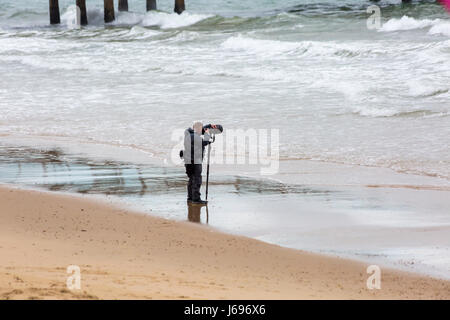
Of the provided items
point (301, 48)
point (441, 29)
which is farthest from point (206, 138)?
point (441, 29)

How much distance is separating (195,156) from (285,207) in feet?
3.20

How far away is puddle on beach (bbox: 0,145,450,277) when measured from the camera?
698 centimetres

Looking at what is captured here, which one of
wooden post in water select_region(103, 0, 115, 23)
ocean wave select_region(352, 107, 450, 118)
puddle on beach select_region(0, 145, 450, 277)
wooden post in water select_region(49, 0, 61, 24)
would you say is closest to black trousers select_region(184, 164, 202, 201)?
puddle on beach select_region(0, 145, 450, 277)

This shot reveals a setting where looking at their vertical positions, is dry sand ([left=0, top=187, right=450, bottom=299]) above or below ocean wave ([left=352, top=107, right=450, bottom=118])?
above

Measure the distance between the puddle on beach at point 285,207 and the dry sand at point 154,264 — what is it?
357 millimetres

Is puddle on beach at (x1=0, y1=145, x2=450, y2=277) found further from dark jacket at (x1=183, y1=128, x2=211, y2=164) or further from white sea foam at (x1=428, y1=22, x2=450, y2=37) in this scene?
white sea foam at (x1=428, y1=22, x2=450, y2=37)

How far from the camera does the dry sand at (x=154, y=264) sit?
17.0 feet

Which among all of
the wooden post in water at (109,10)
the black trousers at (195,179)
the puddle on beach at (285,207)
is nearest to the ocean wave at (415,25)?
the wooden post in water at (109,10)

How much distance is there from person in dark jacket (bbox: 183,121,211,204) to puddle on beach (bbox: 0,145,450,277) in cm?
17

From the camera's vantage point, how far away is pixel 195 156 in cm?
834

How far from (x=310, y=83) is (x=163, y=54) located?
8738mm

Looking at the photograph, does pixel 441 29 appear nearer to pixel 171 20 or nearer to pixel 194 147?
pixel 171 20

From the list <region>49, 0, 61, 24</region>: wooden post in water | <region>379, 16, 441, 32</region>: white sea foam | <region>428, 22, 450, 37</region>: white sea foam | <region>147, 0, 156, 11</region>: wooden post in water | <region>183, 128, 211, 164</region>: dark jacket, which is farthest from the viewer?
<region>147, 0, 156, 11</region>: wooden post in water

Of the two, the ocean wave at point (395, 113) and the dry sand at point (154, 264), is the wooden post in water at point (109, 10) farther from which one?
the dry sand at point (154, 264)
